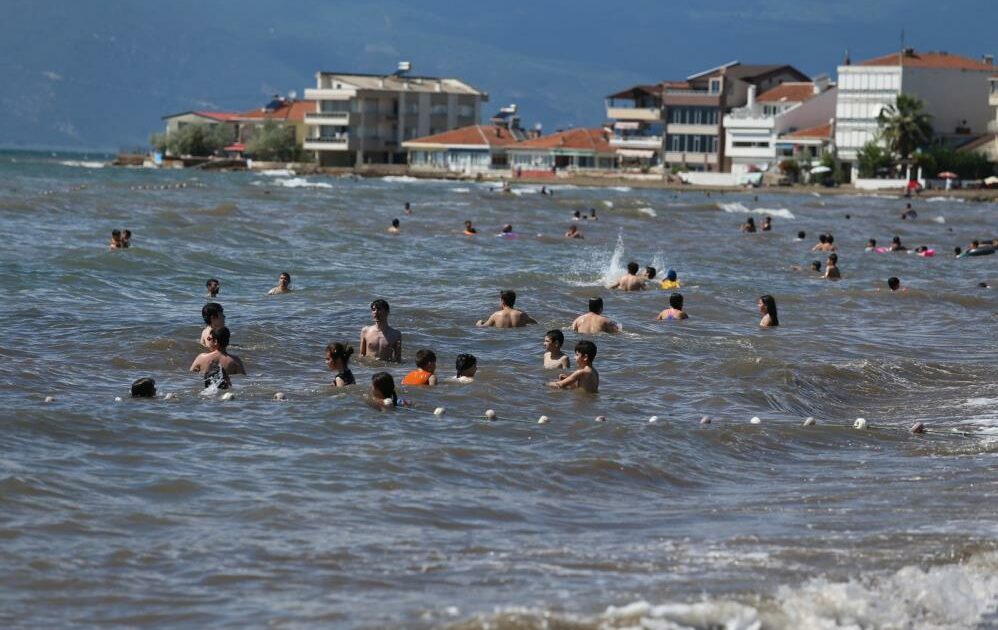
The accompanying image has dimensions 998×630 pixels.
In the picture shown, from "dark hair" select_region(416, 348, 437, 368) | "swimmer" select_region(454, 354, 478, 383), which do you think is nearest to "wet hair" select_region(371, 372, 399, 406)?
"dark hair" select_region(416, 348, 437, 368)

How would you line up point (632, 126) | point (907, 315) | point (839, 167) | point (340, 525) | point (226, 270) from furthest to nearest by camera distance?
1. point (632, 126)
2. point (839, 167)
3. point (226, 270)
4. point (907, 315)
5. point (340, 525)

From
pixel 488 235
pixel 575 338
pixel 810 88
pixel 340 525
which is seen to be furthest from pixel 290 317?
pixel 810 88

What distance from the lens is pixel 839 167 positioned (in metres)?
98.2

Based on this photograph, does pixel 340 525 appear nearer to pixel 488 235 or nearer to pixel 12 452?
pixel 12 452

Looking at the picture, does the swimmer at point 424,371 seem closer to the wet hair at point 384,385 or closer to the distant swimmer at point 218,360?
the wet hair at point 384,385

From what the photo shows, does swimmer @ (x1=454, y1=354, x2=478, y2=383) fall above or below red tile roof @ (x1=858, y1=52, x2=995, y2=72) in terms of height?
below

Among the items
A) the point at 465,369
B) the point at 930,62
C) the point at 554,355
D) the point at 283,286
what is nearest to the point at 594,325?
the point at 554,355

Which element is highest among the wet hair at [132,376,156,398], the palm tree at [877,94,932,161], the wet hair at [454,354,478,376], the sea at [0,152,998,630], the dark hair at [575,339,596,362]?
the palm tree at [877,94,932,161]

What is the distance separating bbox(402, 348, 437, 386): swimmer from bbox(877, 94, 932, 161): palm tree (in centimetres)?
8034

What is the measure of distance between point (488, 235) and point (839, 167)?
57607 millimetres

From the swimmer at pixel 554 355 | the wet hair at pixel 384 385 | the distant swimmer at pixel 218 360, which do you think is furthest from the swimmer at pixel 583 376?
the distant swimmer at pixel 218 360

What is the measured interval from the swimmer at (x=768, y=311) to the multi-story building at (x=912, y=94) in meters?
76.1

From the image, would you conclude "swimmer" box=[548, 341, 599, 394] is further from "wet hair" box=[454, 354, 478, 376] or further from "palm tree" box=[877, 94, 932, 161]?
"palm tree" box=[877, 94, 932, 161]

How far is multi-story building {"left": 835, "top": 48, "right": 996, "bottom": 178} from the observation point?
97.6m
